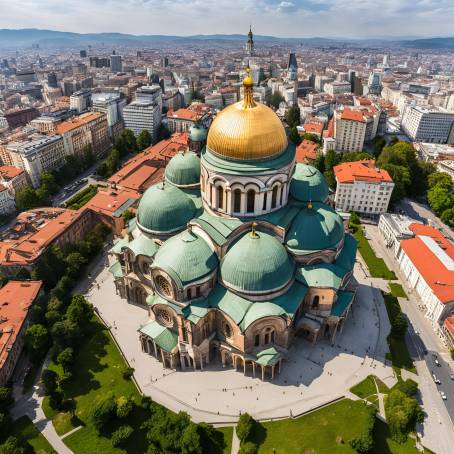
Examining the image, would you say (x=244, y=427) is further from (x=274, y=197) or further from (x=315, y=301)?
(x=274, y=197)

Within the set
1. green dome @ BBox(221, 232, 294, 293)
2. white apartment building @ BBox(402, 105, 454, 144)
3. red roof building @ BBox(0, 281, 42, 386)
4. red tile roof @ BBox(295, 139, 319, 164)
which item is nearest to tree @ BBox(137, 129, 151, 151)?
red tile roof @ BBox(295, 139, 319, 164)

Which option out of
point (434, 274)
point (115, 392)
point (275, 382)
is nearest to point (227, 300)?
point (275, 382)

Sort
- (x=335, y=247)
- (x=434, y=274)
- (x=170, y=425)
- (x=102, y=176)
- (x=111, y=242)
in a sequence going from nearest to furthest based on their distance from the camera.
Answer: (x=170, y=425) < (x=335, y=247) < (x=434, y=274) < (x=111, y=242) < (x=102, y=176)

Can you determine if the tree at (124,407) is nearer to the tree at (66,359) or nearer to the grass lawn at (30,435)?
the grass lawn at (30,435)

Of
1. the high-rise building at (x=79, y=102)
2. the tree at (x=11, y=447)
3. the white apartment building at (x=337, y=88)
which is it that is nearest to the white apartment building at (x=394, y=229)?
the tree at (x=11, y=447)

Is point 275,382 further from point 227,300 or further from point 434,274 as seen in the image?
point 434,274

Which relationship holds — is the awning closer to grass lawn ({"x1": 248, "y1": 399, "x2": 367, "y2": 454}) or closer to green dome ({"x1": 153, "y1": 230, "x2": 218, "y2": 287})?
green dome ({"x1": 153, "y1": 230, "x2": 218, "y2": 287})
